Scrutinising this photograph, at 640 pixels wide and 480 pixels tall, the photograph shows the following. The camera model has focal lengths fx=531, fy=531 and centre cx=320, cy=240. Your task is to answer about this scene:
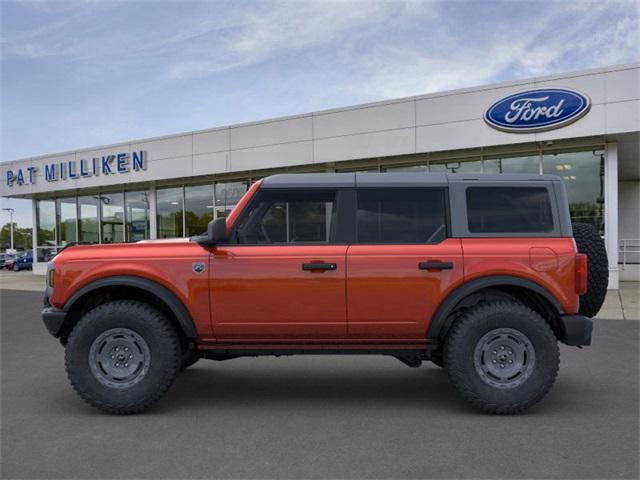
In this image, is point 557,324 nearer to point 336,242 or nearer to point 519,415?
point 519,415

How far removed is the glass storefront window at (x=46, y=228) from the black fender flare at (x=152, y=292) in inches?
894

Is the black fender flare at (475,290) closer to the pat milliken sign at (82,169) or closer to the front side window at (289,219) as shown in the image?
the front side window at (289,219)

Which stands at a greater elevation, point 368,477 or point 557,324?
point 557,324

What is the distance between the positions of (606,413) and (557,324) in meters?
0.78

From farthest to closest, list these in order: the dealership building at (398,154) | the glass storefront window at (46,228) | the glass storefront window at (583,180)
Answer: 1. the glass storefront window at (46,228)
2. the glass storefront window at (583,180)
3. the dealership building at (398,154)

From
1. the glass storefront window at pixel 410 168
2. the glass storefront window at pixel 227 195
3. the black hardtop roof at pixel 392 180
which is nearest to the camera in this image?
the black hardtop roof at pixel 392 180

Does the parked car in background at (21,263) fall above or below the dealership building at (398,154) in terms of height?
below

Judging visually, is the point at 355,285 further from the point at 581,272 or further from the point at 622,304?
the point at 622,304

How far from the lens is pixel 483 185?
178 inches

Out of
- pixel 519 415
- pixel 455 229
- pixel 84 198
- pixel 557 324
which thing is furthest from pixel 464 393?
pixel 84 198

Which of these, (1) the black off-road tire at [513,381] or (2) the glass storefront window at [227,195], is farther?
(2) the glass storefront window at [227,195]

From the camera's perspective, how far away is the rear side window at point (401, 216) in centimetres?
443

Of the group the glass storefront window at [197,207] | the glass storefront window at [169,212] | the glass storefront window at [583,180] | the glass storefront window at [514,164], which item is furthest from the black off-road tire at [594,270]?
the glass storefront window at [169,212]

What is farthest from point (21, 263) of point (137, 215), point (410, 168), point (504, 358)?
point (504, 358)
